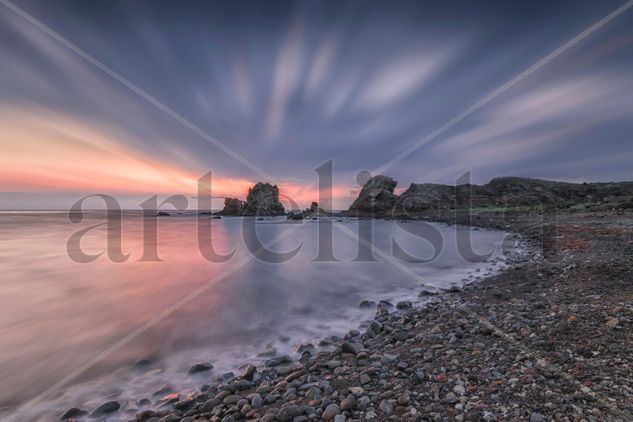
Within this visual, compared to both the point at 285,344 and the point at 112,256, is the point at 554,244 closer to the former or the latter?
the point at 285,344

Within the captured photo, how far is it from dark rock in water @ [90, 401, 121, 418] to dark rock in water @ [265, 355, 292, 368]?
2.05 metres

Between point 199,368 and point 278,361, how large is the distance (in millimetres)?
1323

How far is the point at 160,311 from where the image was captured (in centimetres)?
721

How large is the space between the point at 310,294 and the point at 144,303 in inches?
196

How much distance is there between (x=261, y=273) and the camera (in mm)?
11586

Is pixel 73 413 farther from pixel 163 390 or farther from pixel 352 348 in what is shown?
pixel 352 348

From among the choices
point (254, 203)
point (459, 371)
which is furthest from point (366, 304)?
point (254, 203)

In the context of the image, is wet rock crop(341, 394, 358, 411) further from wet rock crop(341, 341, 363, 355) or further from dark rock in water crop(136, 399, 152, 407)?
dark rock in water crop(136, 399, 152, 407)

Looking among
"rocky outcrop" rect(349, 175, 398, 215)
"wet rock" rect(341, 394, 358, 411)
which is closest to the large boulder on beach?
"rocky outcrop" rect(349, 175, 398, 215)

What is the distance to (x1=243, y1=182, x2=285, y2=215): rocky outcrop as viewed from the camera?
80.8 meters

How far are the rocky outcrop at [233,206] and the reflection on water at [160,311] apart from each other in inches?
2694

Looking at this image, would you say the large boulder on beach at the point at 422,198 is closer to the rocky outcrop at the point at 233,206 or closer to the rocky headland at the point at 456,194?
the rocky headland at the point at 456,194

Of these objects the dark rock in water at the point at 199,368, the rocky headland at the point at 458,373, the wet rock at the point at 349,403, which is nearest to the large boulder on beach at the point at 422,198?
the rocky headland at the point at 458,373

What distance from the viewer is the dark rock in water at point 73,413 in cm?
343
